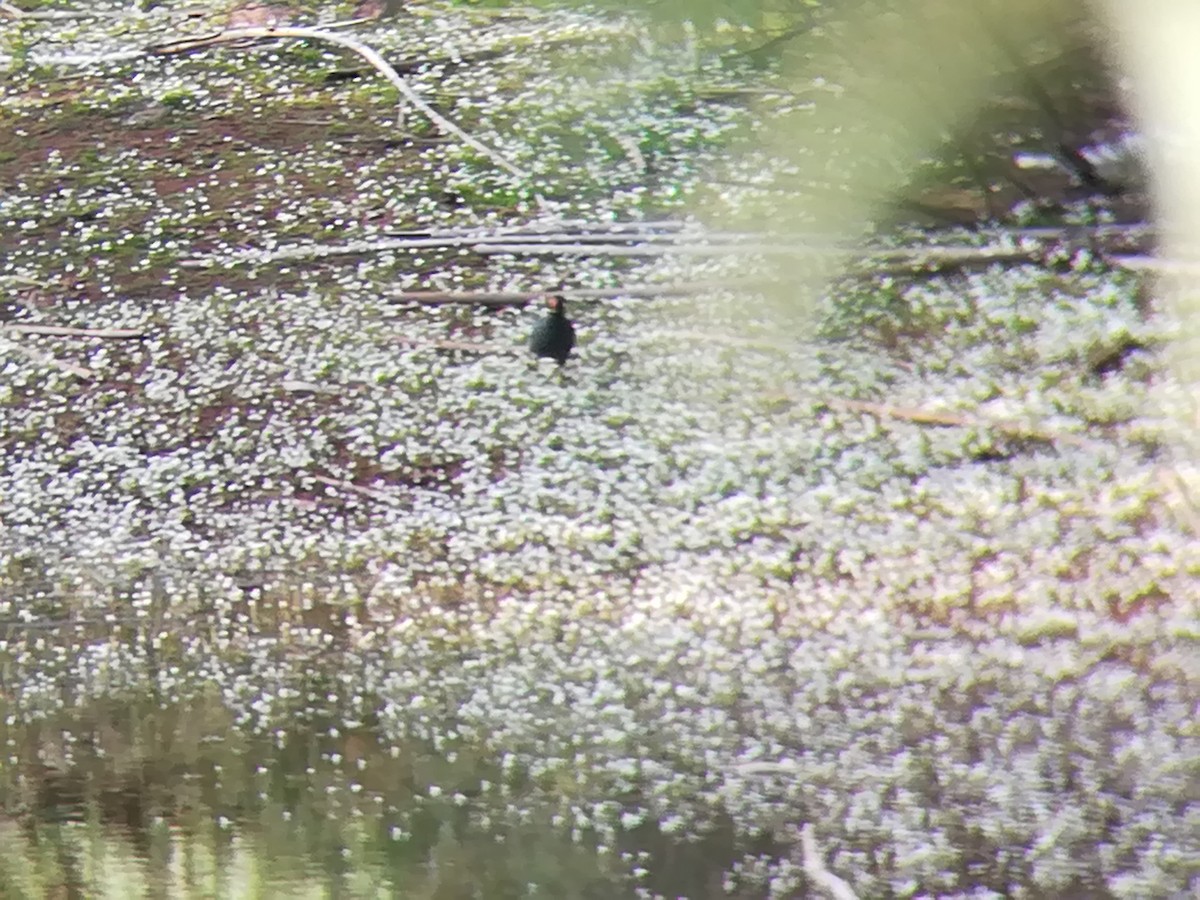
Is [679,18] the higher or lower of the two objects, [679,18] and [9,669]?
the higher

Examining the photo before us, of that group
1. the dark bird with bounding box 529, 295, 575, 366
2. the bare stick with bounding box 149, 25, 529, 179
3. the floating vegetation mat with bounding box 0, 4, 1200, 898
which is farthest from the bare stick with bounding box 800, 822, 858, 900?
the bare stick with bounding box 149, 25, 529, 179

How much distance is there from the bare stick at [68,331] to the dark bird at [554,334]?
1.16 ft

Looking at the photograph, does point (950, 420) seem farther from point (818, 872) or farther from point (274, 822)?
point (274, 822)

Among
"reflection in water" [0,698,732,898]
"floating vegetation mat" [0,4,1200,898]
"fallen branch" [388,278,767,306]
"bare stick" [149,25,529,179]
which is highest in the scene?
"bare stick" [149,25,529,179]

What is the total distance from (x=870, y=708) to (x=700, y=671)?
0.36 ft

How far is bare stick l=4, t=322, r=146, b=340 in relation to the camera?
1.08m

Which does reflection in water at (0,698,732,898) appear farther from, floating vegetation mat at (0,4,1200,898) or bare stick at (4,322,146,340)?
bare stick at (4,322,146,340)

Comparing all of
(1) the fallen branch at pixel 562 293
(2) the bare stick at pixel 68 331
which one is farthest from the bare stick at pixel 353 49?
(2) the bare stick at pixel 68 331

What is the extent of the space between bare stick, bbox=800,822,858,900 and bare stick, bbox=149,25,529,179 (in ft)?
2.11

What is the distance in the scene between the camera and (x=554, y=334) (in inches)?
38.2

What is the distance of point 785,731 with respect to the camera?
0.77m

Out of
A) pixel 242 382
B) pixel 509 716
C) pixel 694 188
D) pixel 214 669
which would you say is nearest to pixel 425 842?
pixel 509 716

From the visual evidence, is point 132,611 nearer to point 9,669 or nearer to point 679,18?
point 9,669

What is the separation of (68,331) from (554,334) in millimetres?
437
